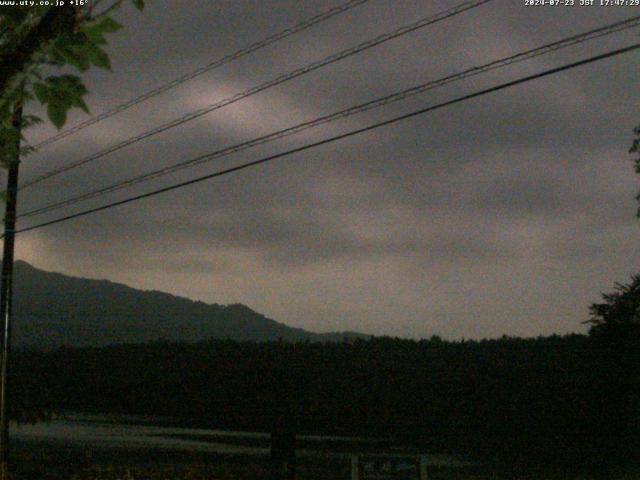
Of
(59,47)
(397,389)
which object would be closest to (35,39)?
(59,47)

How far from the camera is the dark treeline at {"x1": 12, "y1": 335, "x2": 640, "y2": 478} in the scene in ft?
124

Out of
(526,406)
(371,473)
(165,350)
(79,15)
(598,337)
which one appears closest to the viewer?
(79,15)

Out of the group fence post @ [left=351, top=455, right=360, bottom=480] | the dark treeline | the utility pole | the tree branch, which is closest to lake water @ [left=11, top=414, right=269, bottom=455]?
the dark treeline

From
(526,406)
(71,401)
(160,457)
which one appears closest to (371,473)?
(160,457)

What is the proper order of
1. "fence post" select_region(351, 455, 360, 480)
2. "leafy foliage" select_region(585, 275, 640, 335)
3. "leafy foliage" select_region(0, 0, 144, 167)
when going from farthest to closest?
"leafy foliage" select_region(585, 275, 640, 335) < "fence post" select_region(351, 455, 360, 480) < "leafy foliage" select_region(0, 0, 144, 167)

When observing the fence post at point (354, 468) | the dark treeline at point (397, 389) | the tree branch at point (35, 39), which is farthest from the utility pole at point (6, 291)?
the dark treeline at point (397, 389)

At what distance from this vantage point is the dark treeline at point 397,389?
37.9 m

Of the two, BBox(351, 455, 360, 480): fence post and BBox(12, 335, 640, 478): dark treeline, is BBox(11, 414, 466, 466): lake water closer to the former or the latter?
BBox(12, 335, 640, 478): dark treeline

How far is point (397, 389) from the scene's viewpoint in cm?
6969

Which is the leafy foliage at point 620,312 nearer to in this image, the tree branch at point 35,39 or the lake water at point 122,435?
the lake water at point 122,435

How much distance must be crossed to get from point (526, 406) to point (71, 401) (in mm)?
44304

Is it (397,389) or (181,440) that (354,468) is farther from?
(397,389)

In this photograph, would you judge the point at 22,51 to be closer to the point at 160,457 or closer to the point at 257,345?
the point at 160,457

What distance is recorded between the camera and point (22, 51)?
4.32 meters
